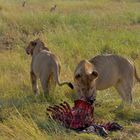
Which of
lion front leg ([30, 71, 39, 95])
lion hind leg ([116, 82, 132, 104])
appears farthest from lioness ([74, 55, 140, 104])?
lion front leg ([30, 71, 39, 95])

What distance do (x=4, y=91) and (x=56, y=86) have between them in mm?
887

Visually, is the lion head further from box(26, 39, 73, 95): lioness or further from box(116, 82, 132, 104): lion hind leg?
box(116, 82, 132, 104): lion hind leg

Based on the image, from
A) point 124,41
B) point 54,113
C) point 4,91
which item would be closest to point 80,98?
point 54,113

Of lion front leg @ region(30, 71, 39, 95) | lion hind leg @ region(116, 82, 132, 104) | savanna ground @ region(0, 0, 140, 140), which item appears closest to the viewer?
savanna ground @ region(0, 0, 140, 140)

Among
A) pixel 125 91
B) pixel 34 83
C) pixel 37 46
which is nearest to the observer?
pixel 125 91

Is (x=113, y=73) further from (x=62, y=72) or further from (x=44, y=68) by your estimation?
(x=62, y=72)

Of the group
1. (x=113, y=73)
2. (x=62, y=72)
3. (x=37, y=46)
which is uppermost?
(x=37, y=46)

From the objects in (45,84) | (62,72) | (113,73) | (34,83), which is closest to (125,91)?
(113,73)

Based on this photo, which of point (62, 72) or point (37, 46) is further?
point (62, 72)

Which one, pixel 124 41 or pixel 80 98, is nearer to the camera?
pixel 80 98

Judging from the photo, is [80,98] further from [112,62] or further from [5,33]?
[5,33]

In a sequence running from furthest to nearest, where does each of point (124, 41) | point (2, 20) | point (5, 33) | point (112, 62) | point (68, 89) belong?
point (2, 20)
point (5, 33)
point (124, 41)
point (68, 89)
point (112, 62)

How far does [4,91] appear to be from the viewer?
30.6ft

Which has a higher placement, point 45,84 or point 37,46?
point 37,46
